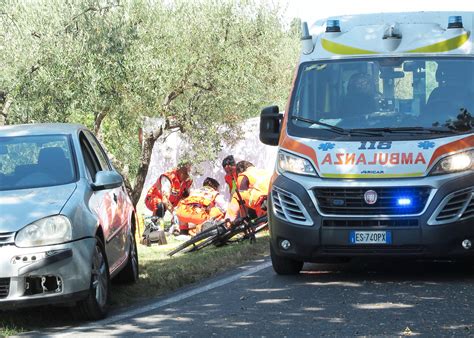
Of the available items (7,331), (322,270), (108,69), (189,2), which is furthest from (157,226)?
(7,331)

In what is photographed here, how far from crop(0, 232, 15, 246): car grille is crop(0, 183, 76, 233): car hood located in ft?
0.09

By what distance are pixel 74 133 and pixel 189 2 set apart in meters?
13.0

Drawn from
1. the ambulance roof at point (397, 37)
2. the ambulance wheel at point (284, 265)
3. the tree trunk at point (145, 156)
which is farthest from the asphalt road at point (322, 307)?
the tree trunk at point (145, 156)

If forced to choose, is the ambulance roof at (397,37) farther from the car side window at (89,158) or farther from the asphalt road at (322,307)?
the car side window at (89,158)

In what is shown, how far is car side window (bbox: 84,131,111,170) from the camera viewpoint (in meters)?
9.80

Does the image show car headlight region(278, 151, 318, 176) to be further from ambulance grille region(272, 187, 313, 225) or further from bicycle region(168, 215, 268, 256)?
bicycle region(168, 215, 268, 256)

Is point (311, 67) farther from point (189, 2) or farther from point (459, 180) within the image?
point (189, 2)

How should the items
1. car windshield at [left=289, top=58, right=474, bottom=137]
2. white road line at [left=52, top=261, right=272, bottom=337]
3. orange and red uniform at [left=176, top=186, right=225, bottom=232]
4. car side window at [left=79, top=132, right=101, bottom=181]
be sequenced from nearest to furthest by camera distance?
white road line at [left=52, top=261, right=272, bottom=337]
car side window at [left=79, top=132, right=101, bottom=181]
car windshield at [left=289, top=58, right=474, bottom=137]
orange and red uniform at [left=176, top=186, right=225, bottom=232]

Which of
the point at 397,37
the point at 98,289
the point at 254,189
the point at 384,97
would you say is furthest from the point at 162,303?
the point at 254,189

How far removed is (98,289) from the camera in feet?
26.7

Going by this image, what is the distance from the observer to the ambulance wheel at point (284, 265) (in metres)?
10.1

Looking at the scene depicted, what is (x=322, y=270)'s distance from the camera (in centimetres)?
1060

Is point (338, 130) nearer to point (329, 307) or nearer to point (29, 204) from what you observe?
point (329, 307)

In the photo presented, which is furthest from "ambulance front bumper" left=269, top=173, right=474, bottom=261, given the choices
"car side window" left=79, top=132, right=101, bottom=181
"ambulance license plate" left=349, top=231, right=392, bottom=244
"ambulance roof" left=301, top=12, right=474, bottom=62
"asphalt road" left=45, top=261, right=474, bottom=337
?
"car side window" left=79, top=132, right=101, bottom=181
